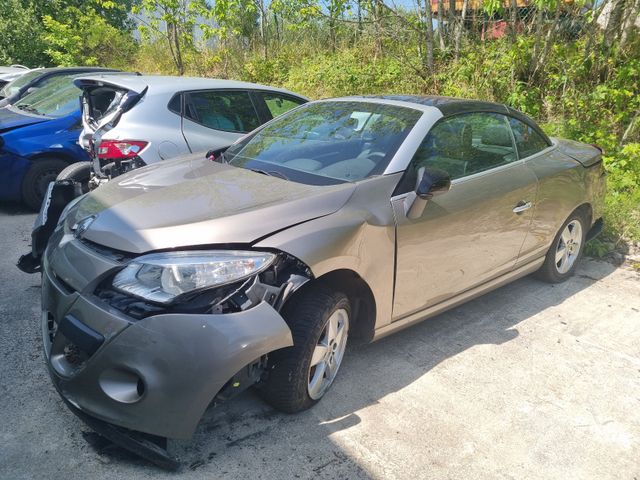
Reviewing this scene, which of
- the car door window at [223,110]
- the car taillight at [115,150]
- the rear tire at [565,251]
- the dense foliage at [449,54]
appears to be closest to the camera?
the rear tire at [565,251]

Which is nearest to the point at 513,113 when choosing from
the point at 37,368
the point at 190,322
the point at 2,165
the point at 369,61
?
the point at 190,322

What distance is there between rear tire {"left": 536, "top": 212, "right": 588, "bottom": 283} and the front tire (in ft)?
8.12

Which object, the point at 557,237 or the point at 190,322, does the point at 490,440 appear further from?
the point at 557,237

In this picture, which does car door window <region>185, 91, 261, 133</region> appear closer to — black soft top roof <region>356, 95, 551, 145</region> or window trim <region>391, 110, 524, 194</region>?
black soft top roof <region>356, 95, 551, 145</region>

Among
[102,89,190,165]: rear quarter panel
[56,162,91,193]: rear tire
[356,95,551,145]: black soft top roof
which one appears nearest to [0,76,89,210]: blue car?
[56,162,91,193]: rear tire

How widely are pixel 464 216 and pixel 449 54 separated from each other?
721 centimetres

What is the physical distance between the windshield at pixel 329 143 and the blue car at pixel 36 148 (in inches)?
127

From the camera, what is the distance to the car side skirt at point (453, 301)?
126 inches

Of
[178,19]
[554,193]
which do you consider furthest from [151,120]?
[178,19]

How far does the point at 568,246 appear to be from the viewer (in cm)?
474

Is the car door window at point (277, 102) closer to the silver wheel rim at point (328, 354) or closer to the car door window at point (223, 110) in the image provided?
the car door window at point (223, 110)

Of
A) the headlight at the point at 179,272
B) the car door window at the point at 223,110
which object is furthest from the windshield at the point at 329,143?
the car door window at the point at 223,110

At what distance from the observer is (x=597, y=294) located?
467 centimetres

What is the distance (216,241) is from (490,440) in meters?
1.68
